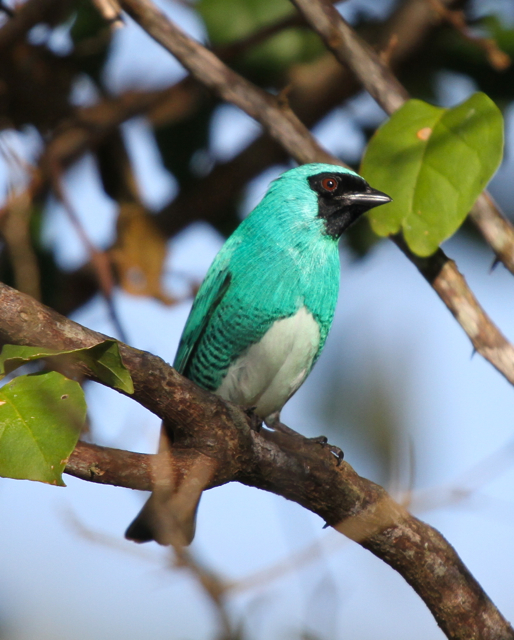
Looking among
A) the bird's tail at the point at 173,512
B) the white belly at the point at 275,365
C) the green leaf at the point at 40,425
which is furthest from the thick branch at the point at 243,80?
the green leaf at the point at 40,425

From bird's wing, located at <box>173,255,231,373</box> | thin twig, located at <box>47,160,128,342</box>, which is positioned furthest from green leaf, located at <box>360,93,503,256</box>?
thin twig, located at <box>47,160,128,342</box>

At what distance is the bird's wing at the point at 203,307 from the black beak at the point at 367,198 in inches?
25.2

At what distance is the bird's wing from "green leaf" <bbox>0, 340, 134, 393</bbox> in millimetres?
1719

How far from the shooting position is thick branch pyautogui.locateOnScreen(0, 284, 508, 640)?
2.38m

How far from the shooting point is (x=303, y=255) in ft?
12.1

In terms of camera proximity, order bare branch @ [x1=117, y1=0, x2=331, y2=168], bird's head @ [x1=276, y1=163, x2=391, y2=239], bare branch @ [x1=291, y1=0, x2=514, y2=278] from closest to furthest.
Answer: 1. bare branch @ [x1=291, y1=0, x2=514, y2=278]
2. bare branch @ [x1=117, y1=0, x2=331, y2=168]
3. bird's head @ [x1=276, y1=163, x2=391, y2=239]

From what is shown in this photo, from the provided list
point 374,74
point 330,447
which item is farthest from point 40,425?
point 374,74

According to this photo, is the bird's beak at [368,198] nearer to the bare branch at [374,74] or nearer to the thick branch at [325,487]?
the bare branch at [374,74]

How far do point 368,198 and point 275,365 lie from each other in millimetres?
893

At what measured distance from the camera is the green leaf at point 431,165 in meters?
3.22

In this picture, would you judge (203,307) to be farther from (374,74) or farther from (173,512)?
(173,512)

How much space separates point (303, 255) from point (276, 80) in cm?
170

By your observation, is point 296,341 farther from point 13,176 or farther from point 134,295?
point 13,176

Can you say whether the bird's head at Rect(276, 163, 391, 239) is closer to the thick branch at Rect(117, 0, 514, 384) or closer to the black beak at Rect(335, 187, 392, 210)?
the black beak at Rect(335, 187, 392, 210)
